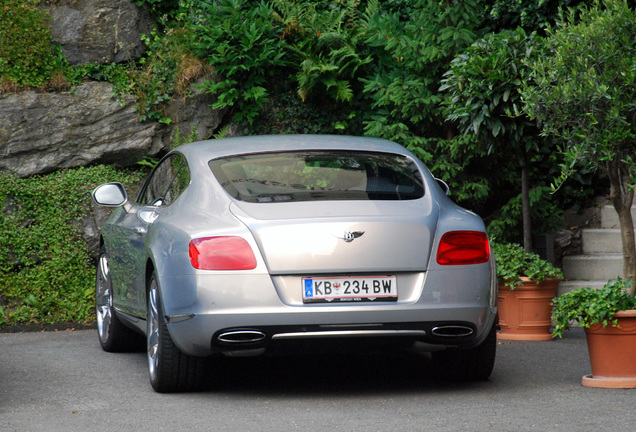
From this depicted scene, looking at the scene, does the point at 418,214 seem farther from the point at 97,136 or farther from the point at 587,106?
the point at 97,136

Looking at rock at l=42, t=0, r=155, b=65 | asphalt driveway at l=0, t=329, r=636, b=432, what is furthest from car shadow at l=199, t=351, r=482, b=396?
rock at l=42, t=0, r=155, b=65

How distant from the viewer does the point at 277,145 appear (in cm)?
584

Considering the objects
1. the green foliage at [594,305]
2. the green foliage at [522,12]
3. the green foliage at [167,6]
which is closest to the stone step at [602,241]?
the green foliage at [522,12]

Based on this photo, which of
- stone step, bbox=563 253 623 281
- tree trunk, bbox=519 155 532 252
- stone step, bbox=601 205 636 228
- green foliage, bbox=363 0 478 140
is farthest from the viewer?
stone step, bbox=601 205 636 228

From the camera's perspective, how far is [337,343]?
16.8 feet

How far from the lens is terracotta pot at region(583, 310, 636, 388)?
17.8 ft

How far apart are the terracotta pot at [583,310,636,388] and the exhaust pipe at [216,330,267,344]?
2.09m

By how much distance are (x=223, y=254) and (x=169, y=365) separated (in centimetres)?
87

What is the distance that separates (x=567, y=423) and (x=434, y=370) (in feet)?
6.18

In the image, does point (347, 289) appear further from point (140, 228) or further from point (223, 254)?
point (140, 228)

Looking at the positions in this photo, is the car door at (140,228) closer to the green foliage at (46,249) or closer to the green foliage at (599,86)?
the green foliage at (599,86)

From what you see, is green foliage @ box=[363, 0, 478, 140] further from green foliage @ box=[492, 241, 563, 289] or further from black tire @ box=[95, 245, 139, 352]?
black tire @ box=[95, 245, 139, 352]

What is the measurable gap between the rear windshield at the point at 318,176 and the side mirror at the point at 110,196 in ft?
4.74

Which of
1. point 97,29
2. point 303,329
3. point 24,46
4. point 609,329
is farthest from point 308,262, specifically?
point 97,29
